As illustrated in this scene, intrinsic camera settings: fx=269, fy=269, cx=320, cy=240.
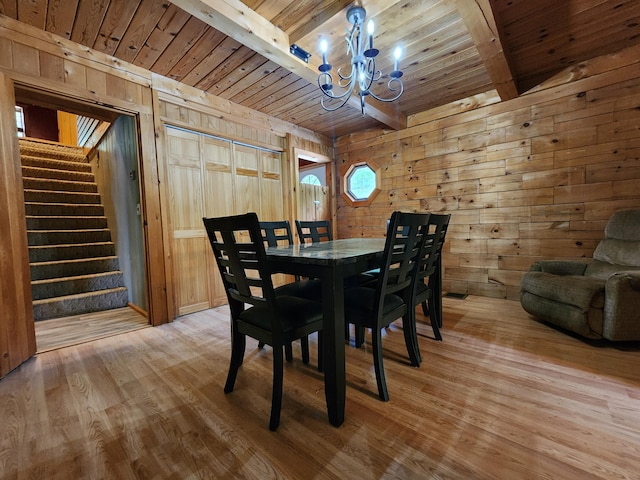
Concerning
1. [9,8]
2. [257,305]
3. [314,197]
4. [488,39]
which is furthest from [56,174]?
[488,39]

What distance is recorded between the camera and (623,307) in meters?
1.78

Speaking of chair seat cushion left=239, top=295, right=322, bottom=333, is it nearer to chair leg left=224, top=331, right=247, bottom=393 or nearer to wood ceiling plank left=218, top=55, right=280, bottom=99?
chair leg left=224, top=331, right=247, bottom=393

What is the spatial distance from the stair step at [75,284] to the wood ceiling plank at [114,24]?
2493 millimetres

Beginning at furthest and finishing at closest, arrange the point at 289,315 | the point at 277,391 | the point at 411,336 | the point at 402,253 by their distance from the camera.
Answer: the point at 411,336 < the point at 402,253 < the point at 289,315 < the point at 277,391

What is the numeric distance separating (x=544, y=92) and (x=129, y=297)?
5.20 metres

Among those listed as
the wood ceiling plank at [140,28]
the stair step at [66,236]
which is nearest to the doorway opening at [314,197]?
the wood ceiling plank at [140,28]

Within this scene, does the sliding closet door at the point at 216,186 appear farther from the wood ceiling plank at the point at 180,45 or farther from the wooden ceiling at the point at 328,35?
the wood ceiling plank at the point at 180,45

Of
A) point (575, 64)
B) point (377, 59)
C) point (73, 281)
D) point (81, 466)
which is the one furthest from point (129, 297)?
point (575, 64)

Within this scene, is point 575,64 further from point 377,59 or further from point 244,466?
point 244,466

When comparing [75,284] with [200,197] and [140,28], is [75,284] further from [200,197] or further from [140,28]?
[140,28]

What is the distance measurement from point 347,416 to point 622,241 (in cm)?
275

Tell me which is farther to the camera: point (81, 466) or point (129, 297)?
point (129, 297)

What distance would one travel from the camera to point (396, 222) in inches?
49.8

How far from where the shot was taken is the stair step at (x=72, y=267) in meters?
3.14
